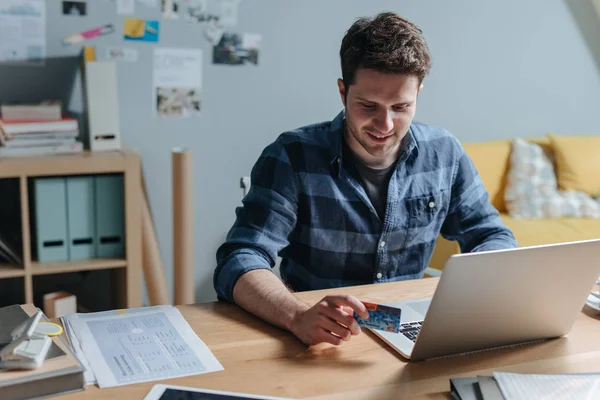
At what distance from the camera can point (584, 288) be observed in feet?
4.43

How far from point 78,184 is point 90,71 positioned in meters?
0.43

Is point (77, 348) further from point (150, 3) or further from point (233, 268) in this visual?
point (150, 3)

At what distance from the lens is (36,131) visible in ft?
8.85

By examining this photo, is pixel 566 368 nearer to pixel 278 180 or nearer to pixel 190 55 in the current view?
pixel 278 180

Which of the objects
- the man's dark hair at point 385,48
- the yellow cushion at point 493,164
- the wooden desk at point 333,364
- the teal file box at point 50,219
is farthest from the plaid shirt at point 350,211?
the yellow cushion at point 493,164

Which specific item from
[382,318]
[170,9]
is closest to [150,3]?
[170,9]

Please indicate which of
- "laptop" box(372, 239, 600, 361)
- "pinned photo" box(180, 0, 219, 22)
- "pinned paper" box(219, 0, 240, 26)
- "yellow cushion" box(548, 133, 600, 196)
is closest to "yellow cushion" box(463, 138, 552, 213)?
"yellow cushion" box(548, 133, 600, 196)

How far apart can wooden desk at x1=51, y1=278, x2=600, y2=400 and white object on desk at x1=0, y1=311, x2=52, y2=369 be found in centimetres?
8

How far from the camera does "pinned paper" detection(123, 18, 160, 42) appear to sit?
2.97 m

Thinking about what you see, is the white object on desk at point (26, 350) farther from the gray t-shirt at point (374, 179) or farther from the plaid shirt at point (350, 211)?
the gray t-shirt at point (374, 179)

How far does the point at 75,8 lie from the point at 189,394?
2174 millimetres

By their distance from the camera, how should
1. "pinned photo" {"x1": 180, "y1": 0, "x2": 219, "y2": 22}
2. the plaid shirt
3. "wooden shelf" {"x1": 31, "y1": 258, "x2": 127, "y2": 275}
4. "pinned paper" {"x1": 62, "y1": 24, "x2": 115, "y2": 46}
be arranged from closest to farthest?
the plaid shirt → "wooden shelf" {"x1": 31, "y1": 258, "x2": 127, "y2": 275} → "pinned paper" {"x1": 62, "y1": 24, "x2": 115, "y2": 46} → "pinned photo" {"x1": 180, "y1": 0, "x2": 219, "y2": 22}

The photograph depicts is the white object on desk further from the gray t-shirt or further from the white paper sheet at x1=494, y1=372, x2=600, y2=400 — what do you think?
the gray t-shirt

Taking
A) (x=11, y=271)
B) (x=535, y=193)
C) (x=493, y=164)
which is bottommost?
(x=11, y=271)
